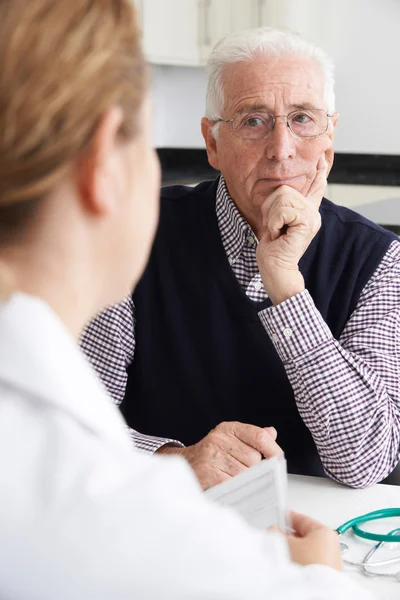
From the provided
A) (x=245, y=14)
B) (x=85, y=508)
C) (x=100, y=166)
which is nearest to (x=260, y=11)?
(x=245, y=14)

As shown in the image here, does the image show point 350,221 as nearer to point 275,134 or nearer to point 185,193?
point 275,134

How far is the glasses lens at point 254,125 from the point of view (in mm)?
1595

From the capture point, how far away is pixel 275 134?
1.58m

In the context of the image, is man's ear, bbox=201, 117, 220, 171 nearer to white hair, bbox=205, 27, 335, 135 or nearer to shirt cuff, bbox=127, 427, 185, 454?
white hair, bbox=205, 27, 335, 135

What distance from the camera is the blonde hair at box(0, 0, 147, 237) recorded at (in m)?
0.55

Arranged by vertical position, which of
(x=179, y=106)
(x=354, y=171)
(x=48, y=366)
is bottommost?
(x=354, y=171)

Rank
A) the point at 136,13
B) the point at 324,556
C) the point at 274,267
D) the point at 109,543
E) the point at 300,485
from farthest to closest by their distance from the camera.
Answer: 1. the point at 274,267
2. the point at 300,485
3. the point at 324,556
4. the point at 136,13
5. the point at 109,543

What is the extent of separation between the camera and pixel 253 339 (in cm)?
154

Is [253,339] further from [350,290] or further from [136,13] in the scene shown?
[136,13]

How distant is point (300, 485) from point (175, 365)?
0.41 m

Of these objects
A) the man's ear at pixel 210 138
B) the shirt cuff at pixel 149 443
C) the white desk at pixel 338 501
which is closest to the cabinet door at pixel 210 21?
the man's ear at pixel 210 138

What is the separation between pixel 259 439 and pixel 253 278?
404 mm

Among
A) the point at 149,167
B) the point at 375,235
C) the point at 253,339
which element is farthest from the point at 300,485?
the point at 149,167

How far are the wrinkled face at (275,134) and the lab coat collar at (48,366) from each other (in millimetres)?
1036
